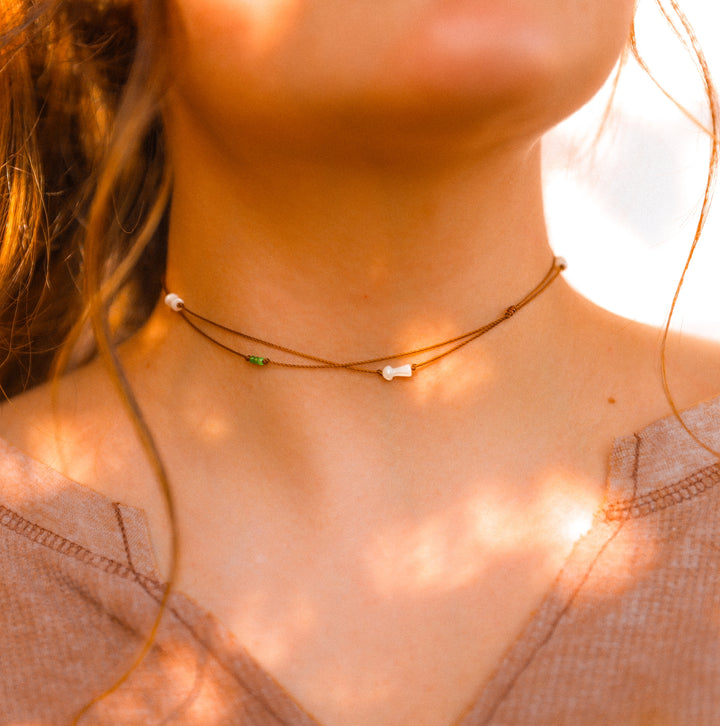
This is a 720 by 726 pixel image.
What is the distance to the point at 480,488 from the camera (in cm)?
128

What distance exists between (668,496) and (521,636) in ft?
0.79

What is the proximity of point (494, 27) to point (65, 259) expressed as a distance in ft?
3.02

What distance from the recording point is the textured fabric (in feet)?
Result: 3.70

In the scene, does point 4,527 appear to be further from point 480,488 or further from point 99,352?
point 480,488

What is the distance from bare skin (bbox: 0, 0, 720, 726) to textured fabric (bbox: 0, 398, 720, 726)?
0.11 feet

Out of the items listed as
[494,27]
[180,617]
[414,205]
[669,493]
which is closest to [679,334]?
[669,493]

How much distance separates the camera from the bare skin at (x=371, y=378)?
43.7 inches

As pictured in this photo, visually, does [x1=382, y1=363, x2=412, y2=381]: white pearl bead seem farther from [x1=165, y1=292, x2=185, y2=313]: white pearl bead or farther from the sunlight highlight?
the sunlight highlight

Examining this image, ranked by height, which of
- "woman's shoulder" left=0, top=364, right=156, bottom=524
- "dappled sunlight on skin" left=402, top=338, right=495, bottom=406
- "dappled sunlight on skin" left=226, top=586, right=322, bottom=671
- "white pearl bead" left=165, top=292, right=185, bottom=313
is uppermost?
"white pearl bead" left=165, top=292, right=185, bottom=313

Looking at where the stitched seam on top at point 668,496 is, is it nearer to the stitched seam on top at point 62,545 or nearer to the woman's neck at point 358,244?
the woman's neck at point 358,244

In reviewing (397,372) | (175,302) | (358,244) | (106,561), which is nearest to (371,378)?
(397,372)

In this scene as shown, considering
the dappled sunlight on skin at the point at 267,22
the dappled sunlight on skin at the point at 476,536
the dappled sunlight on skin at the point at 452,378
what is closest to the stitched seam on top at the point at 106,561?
the dappled sunlight on skin at the point at 476,536

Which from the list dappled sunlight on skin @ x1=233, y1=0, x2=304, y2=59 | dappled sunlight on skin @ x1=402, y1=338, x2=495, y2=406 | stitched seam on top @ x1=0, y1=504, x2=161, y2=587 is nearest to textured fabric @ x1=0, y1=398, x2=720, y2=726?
stitched seam on top @ x1=0, y1=504, x2=161, y2=587

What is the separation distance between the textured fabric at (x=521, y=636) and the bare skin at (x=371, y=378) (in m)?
0.03
